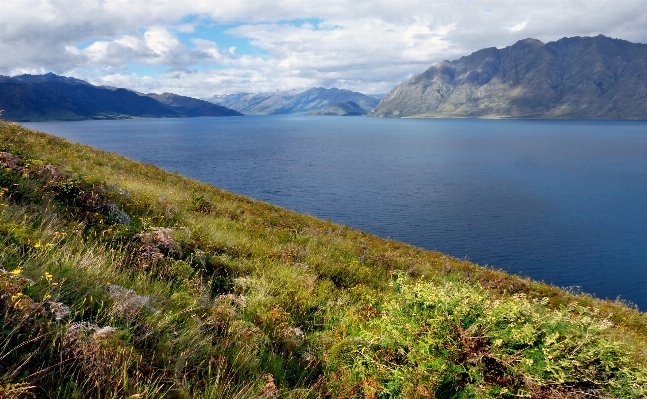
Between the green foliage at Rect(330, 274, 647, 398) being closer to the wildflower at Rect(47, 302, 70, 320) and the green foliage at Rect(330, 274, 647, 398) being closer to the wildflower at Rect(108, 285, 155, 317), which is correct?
the wildflower at Rect(108, 285, 155, 317)

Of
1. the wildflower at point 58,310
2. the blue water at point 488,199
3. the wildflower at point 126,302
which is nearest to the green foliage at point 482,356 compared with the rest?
the wildflower at point 126,302

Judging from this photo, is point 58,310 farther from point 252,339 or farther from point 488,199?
point 488,199

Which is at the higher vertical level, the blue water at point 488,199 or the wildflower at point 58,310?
the wildflower at point 58,310

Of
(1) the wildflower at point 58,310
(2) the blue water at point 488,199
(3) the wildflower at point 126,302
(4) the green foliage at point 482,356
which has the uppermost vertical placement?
(1) the wildflower at point 58,310

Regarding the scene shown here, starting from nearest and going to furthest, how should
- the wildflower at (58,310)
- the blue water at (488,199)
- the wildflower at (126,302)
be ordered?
the wildflower at (58,310) < the wildflower at (126,302) < the blue water at (488,199)

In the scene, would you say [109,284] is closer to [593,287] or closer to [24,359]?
[24,359]

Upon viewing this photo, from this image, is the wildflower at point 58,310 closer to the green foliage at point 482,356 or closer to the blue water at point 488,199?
the green foliage at point 482,356

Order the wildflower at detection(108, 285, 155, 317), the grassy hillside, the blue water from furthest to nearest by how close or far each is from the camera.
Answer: the blue water, the wildflower at detection(108, 285, 155, 317), the grassy hillside

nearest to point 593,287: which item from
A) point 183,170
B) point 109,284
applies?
point 109,284

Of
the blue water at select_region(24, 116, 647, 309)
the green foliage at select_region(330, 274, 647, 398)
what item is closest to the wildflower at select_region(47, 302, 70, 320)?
the green foliage at select_region(330, 274, 647, 398)

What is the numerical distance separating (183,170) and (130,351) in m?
85.2

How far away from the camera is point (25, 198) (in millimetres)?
8922

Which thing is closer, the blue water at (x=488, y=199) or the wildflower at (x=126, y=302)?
the wildflower at (x=126, y=302)

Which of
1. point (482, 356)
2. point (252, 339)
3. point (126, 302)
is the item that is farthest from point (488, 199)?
point (126, 302)
